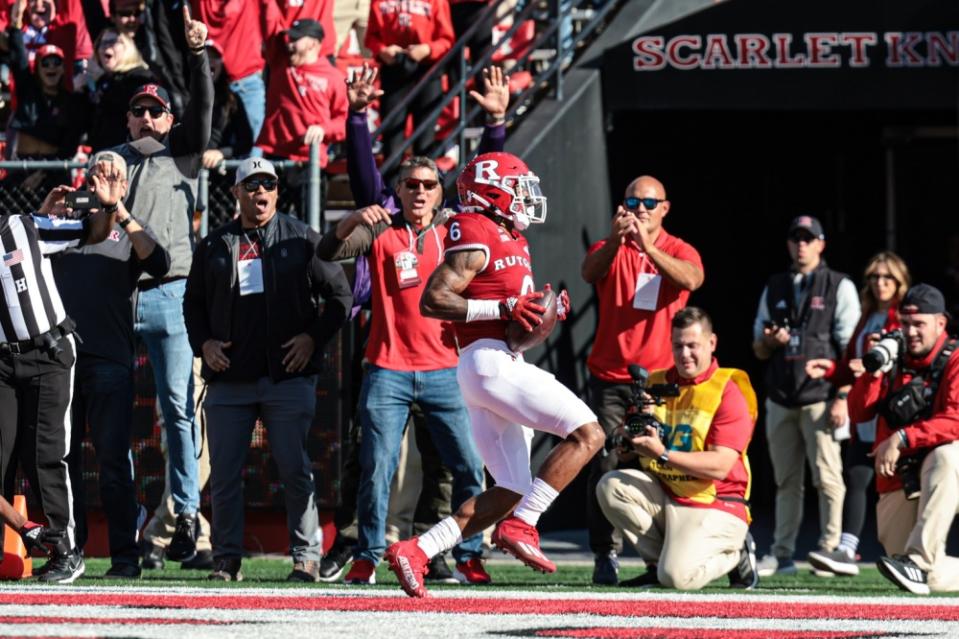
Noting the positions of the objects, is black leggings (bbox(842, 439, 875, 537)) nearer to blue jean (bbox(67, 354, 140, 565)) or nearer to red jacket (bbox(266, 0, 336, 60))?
blue jean (bbox(67, 354, 140, 565))

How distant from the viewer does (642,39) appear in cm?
1217

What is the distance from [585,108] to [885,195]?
150 inches

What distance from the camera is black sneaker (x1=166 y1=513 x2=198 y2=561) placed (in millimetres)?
9258

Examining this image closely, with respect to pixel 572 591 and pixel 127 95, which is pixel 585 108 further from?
pixel 572 591

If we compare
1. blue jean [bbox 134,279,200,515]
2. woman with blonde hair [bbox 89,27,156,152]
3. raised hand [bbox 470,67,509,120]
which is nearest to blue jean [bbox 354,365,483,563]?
blue jean [bbox 134,279,200,515]

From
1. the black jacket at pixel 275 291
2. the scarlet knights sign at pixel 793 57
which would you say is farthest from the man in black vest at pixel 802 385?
the black jacket at pixel 275 291

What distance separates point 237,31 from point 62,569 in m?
4.85

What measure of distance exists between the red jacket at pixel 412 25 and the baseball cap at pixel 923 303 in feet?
13.1

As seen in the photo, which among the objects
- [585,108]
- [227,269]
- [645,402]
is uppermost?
[585,108]

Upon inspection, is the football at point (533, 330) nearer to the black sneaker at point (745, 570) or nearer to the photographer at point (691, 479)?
the photographer at point (691, 479)

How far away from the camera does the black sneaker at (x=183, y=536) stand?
926cm

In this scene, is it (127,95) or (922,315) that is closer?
(922,315)

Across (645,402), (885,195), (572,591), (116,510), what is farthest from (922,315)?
(885,195)

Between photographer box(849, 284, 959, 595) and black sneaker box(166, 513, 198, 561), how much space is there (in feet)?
11.4
